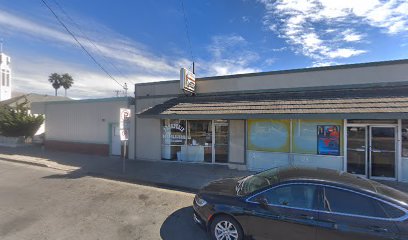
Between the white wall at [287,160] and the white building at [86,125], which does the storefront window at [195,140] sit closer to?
the white wall at [287,160]

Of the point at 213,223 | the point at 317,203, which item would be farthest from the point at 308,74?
the point at 213,223

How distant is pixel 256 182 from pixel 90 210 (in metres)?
4.28

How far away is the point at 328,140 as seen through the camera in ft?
29.4

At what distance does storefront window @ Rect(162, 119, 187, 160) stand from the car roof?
23.7 ft

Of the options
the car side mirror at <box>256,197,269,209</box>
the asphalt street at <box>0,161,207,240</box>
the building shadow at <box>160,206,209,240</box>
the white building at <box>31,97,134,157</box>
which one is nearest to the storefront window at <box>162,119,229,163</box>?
the white building at <box>31,97,134,157</box>

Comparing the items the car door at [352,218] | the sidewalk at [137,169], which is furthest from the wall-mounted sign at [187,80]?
the car door at [352,218]

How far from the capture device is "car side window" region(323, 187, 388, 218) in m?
3.44

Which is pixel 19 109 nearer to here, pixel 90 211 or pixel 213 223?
pixel 90 211

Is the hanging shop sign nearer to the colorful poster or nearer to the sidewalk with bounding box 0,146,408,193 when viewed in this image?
the sidewalk with bounding box 0,146,408,193

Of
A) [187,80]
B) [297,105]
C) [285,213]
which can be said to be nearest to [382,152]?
[297,105]

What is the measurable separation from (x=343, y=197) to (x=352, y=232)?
501 mm

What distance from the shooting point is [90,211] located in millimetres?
5781

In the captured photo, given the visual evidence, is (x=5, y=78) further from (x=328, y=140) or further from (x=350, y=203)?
(x=350, y=203)

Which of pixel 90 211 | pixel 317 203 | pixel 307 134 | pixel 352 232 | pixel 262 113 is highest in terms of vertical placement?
pixel 262 113
